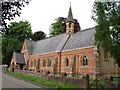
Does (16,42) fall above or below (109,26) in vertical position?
above

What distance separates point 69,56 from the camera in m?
45.3

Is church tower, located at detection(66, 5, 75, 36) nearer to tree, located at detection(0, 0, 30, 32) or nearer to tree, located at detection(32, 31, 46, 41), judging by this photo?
tree, located at detection(32, 31, 46, 41)

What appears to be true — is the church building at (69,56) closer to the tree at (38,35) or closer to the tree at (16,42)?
the tree at (16,42)

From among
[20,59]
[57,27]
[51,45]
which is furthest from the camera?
[57,27]

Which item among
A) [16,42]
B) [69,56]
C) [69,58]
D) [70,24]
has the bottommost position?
[69,58]

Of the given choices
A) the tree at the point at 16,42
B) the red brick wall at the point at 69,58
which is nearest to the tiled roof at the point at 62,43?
the red brick wall at the point at 69,58

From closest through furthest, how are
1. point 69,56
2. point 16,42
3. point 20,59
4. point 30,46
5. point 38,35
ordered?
point 69,56 < point 20,59 < point 30,46 < point 16,42 < point 38,35

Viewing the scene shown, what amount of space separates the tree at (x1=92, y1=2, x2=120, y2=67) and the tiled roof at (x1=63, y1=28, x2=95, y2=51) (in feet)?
47.0

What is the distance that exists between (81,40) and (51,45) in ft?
37.1

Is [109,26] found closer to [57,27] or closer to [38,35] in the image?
[57,27]

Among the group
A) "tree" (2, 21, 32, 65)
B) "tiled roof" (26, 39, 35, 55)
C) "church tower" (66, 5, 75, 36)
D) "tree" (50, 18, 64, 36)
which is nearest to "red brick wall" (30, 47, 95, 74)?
"tiled roof" (26, 39, 35, 55)

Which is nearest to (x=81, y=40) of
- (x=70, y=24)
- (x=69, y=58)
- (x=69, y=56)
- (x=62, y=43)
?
(x=69, y=56)

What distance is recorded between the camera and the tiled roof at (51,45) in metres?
50.8

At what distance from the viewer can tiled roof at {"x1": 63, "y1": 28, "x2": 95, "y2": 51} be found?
42.1m
